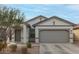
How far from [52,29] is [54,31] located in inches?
3.3

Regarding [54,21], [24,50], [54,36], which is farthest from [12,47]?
[54,21]

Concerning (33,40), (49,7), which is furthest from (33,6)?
(33,40)

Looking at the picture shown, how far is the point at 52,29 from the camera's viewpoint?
6219 millimetres

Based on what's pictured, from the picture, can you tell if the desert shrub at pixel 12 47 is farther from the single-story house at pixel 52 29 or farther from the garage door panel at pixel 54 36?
the garage door panel at pixel 54 36

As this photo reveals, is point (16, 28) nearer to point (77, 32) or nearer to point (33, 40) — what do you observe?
point (33, 40)

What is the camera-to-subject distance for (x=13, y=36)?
19.9 ft

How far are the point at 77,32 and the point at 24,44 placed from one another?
150 centimetres

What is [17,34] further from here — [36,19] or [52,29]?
[52,29]

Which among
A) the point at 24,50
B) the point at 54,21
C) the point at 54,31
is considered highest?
the point at 54,21

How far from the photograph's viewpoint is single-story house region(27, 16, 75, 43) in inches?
240

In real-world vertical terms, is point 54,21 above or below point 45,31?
above

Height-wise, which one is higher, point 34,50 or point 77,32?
point 77,32

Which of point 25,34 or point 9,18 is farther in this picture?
point 25,34
